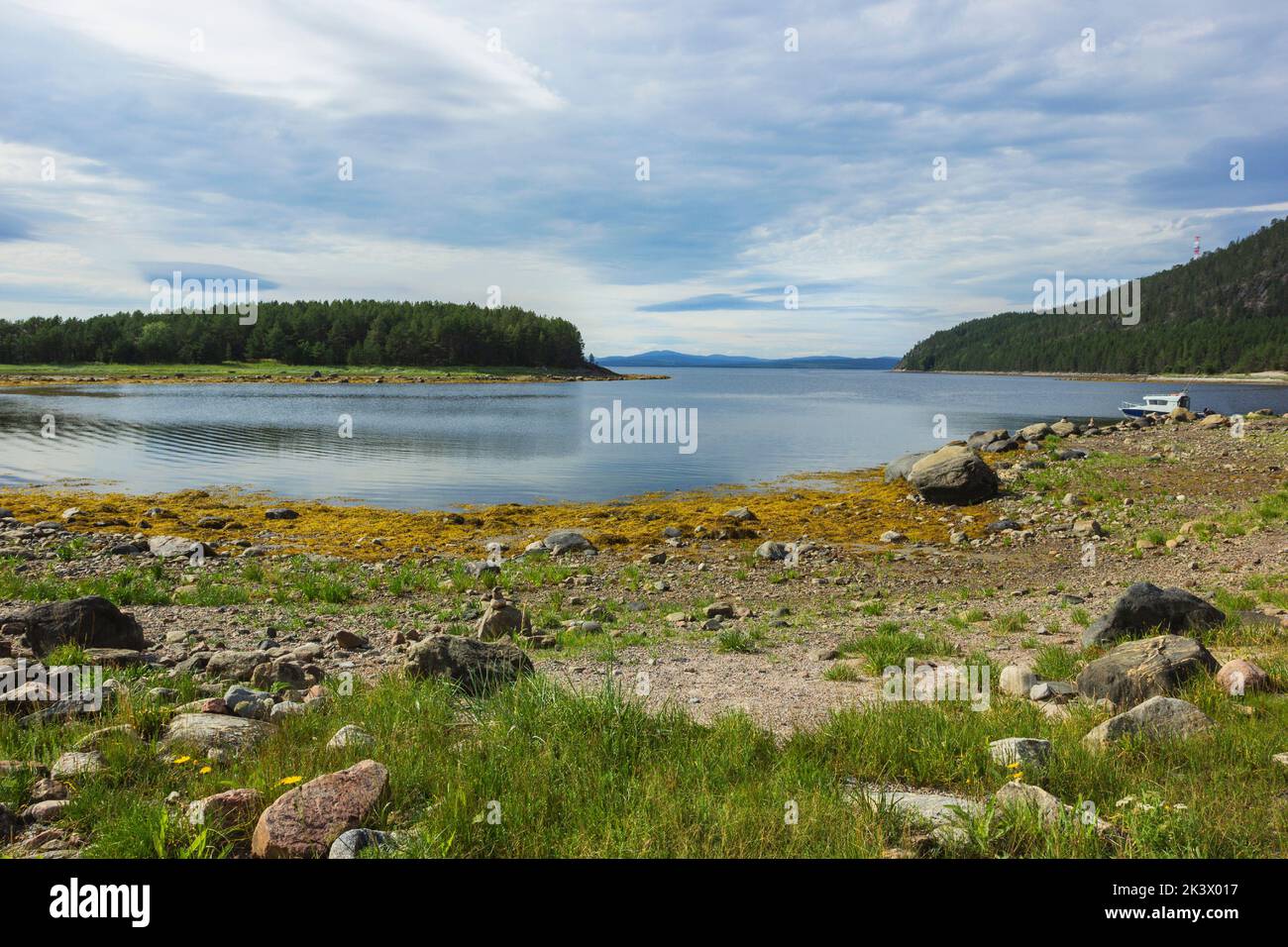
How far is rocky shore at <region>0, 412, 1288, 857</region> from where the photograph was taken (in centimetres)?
584

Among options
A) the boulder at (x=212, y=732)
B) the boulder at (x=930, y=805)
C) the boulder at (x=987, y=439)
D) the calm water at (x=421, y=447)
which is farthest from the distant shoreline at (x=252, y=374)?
the boulder at (x=930, y=805)

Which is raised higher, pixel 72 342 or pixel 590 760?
pixel 72 342

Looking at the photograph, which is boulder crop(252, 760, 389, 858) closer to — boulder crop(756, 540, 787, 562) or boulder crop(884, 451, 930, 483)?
boulder crop(756, 540, 787, 562)

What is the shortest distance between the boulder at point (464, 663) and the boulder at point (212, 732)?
2.09 meters

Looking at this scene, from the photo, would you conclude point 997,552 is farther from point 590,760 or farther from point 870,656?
point 590,760

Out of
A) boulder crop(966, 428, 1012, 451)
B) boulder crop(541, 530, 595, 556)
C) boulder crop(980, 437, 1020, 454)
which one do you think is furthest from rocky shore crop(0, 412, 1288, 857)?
boulder crop(966, 428, 1012, 451)

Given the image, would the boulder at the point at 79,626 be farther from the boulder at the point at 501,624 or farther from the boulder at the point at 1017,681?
the boulder at the point at 1017,681

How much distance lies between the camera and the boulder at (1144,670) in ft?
27.1

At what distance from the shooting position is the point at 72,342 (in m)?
158

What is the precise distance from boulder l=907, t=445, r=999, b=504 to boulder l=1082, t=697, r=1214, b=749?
818 inches

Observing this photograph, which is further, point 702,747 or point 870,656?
point 870,656

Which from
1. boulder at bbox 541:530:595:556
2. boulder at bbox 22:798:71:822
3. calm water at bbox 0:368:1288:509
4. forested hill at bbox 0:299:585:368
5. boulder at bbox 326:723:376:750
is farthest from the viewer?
forested hill at bbox 0:299:585:368
